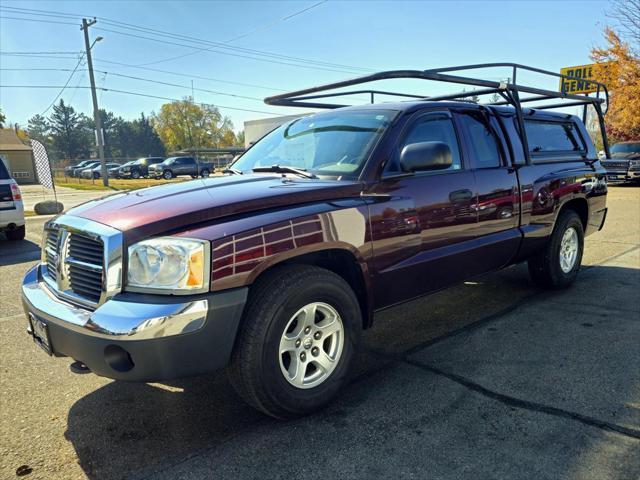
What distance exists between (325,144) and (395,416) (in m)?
1.92

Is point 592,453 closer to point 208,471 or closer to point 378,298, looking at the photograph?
point 378,298

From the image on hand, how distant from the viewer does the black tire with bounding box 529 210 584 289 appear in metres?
4.98

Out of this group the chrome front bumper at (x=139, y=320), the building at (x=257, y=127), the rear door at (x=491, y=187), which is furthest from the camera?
the building at (x=257, y=127)

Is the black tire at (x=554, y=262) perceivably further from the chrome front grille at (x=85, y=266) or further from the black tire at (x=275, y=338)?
the chrome front grille at (x=85, y=266)

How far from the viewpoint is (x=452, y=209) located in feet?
11.8

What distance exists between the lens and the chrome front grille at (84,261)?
235 centimetres

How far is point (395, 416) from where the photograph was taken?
2736 millimetres

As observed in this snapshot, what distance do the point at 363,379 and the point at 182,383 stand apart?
3.99ft

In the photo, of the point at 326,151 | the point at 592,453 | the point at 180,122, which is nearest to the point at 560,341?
the point at 592,453

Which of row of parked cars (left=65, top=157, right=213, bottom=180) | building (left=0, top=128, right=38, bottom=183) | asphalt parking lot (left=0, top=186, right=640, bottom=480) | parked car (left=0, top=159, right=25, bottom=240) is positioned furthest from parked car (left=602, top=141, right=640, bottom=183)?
building (left=0, top=128, right=38, bottom=183)

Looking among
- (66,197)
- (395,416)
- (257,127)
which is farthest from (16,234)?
(257,127)

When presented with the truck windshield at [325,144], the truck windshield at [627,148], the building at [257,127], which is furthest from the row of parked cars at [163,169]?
the truck windshield at [325,144]

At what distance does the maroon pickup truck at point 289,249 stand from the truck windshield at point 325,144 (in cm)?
1

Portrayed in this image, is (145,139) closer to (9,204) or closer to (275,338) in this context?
(9,204)
